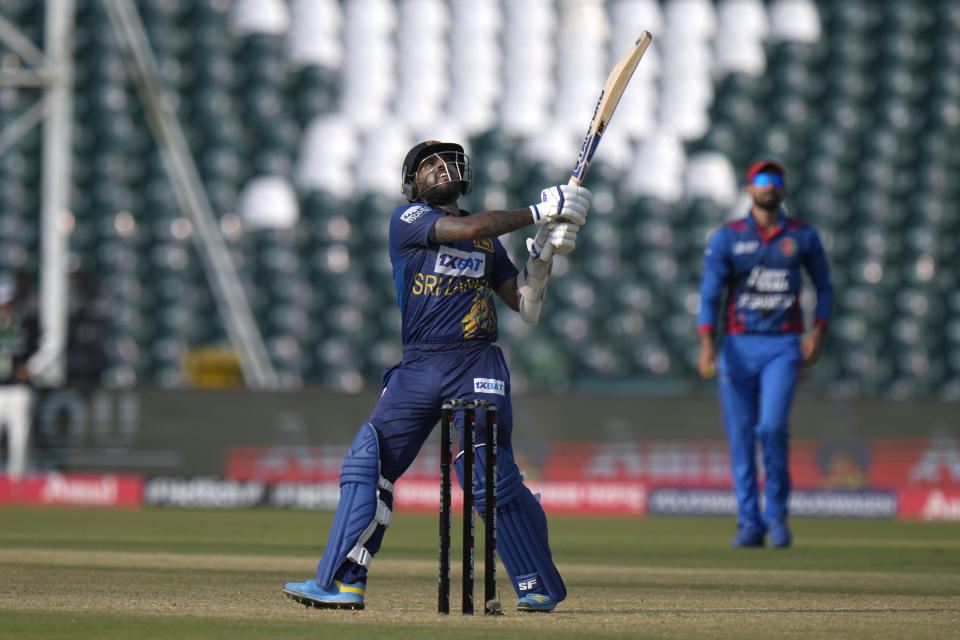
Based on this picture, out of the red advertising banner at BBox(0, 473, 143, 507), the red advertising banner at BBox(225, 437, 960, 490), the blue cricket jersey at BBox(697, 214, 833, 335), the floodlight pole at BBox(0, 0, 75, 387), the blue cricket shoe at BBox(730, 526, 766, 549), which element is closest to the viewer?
the blue cricket shoe at BBox(730, 526, 766, 549)

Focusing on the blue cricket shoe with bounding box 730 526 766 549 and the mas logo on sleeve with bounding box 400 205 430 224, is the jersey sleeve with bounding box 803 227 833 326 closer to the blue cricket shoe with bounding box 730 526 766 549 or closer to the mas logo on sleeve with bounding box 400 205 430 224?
the blue cricket shoe with bounding box 730 526 766 549

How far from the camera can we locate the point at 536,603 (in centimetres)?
536

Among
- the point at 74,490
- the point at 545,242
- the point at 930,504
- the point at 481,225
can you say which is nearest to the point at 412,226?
the point at 481,225

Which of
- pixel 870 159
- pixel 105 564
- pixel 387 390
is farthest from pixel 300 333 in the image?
pixel 387 390

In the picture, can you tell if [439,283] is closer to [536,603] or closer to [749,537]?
[536,603]

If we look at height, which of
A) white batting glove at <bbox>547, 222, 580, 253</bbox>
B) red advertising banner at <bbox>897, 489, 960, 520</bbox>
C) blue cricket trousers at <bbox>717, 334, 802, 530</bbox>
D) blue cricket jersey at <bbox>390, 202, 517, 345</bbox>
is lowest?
red advertising banner at <bbox>897, 489, 960, 520</bbox>

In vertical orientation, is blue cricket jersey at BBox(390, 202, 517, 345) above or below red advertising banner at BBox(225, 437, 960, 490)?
above

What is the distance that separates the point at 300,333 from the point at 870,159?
8.45 m

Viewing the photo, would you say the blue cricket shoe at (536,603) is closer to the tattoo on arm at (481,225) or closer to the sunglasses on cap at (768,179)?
the tattoo on arm at (481,225)

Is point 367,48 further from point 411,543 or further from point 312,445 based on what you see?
point 411,543

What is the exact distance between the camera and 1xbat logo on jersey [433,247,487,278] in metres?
5.41

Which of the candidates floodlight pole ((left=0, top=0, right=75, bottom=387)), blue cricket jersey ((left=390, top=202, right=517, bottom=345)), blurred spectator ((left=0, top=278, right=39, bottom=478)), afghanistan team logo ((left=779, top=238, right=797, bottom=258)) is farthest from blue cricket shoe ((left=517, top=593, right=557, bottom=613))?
floodlight pole ((left=0, top=0, right=75, bottom=387))

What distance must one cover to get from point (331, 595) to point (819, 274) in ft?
16.5

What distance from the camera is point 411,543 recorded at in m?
9.94
